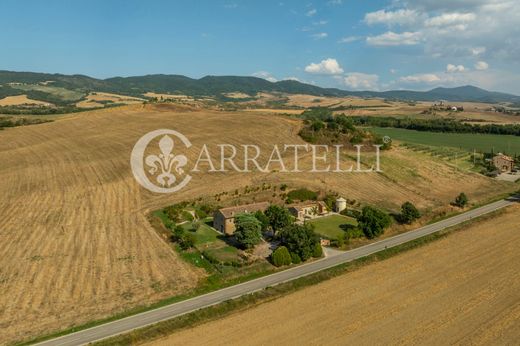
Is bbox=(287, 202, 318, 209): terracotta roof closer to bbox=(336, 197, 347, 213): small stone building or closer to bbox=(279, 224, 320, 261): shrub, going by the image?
bbox=(336, 197, 347, 213): small stone building

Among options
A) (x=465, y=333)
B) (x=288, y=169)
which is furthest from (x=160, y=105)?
(x=465, y=333)

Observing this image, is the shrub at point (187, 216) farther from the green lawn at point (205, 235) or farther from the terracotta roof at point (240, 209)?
the terracotta roof at point (240, 209)

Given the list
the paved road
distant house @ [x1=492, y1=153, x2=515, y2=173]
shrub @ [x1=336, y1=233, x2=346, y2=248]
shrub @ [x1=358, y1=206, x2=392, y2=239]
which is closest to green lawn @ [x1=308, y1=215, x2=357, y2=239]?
shrub @ [x1=336, y1=233, x2=346, y2=248]

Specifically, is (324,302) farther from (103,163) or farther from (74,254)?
(103,163)

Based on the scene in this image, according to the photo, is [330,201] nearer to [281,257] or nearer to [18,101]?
[281,257]

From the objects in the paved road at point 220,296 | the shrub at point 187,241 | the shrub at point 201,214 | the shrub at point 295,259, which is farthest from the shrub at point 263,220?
the paved road at point 220,296

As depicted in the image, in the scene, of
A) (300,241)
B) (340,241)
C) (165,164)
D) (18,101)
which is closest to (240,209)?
(300,241)
